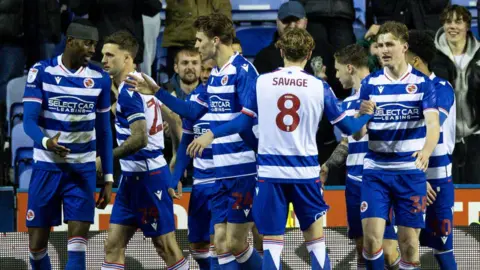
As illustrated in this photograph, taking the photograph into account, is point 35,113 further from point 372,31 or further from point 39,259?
point 372,31

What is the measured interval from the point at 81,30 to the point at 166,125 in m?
2.23

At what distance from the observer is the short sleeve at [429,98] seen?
8.20 metres

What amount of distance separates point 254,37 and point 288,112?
173 inches

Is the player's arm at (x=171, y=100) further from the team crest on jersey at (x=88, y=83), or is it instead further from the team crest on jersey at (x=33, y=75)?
the team crest on jersey at (x=33, y=75)

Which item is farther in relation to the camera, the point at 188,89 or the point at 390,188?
Result: the point at 188,89

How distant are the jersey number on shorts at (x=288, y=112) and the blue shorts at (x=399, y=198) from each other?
107 cm

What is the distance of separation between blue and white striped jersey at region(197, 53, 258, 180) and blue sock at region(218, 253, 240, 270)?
58 centimetres

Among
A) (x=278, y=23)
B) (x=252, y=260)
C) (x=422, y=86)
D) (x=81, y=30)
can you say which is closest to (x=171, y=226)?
(x=252, y=260)

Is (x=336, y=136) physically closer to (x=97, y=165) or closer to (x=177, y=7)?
(x=177, y=7)

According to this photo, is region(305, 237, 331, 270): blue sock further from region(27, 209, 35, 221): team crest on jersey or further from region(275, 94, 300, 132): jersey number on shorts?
region(27, 209, 35, 221): team crest on jersey

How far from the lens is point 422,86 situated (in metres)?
8.34

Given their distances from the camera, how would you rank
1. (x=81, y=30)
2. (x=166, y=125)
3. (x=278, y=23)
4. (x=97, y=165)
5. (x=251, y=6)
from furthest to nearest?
(x=251, y=6), (x=278, y=23), (x=166, y=125), (x=97, y=165), (x=81, y=30)

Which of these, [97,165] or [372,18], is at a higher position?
[372,18]

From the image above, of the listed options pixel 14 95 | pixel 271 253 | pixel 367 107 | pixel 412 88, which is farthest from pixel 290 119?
pixel 14 95
